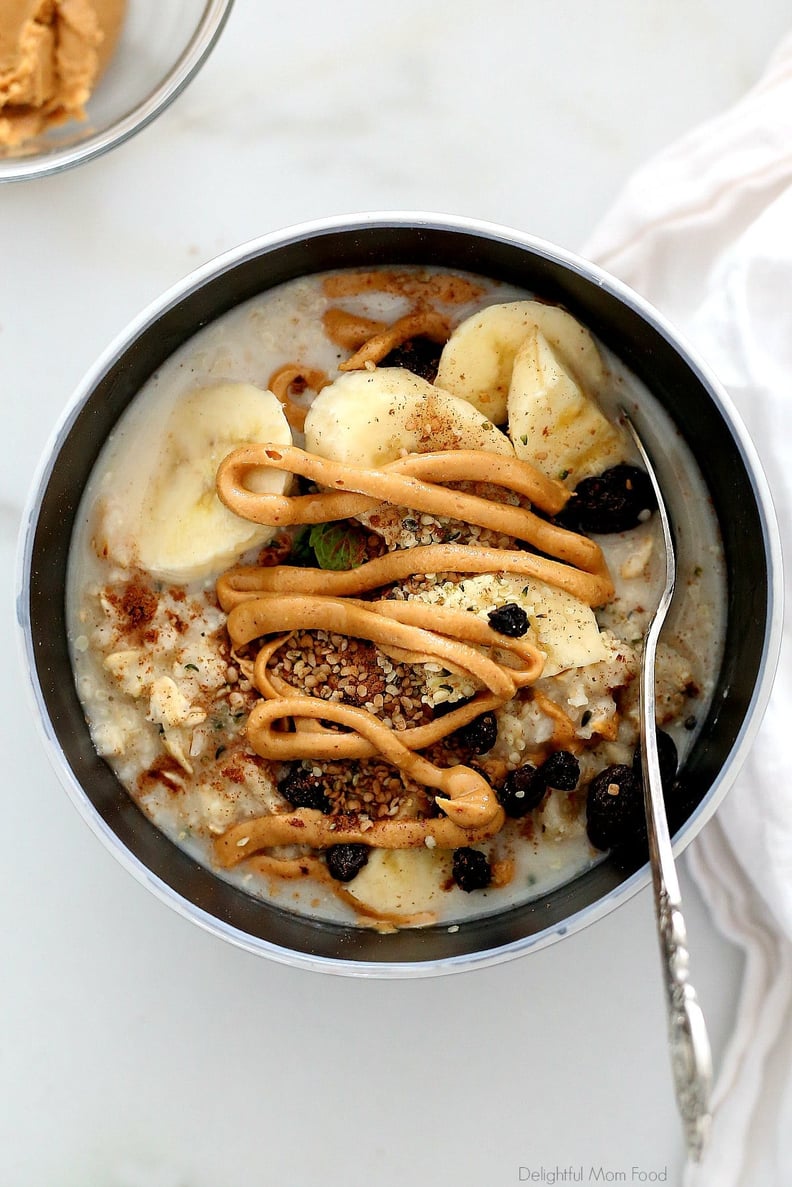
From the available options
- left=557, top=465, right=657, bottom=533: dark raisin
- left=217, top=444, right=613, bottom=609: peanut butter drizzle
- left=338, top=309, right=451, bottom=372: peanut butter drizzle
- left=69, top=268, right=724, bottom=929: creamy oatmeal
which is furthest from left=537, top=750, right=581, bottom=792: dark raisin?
left=338, top=309, right=451, bottom=372: peanut butter drizzle

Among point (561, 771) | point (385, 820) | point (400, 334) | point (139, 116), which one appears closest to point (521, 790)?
point (561, 771)

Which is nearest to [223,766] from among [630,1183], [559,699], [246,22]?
[559,699]

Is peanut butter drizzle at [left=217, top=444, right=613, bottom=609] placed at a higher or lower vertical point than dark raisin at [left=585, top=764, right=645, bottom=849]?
higher

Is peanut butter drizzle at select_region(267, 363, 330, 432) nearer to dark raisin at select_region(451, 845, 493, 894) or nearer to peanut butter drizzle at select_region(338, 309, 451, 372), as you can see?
peanut butter drizzle at select_region(338, 309, 451, 372)

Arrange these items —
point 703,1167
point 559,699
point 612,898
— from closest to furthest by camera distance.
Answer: point 612,898
point 559,699
point 703,1167

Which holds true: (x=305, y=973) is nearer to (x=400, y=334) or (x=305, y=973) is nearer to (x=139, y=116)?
(x=400, y=334)

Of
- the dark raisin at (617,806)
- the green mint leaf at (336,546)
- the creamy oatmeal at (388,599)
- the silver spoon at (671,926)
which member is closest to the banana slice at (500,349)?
the creamy oatmeal at (388,599)

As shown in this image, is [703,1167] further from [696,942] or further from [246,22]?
[246,22]
